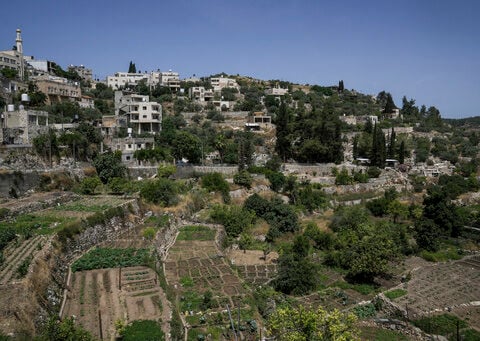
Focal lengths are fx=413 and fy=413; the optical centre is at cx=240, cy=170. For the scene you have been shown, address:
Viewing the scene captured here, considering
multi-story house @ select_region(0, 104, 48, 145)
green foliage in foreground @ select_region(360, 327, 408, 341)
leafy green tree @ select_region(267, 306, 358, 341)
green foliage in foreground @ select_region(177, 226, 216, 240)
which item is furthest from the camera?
multi-story house @ select_region(0, 104, 48, 145)

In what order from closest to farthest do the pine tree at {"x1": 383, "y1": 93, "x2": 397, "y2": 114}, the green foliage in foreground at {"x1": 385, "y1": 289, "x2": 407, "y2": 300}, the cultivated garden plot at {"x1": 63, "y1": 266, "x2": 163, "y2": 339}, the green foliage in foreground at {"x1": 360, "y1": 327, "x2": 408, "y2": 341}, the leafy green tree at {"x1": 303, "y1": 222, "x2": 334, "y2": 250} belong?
the cultivated garden plot at {"x1": 63, "y1": 266, "x2": 163, "y2": 339}, the green foliage in foreground at {"x1": 360, "y1": 327, "x2": 408, "y2": 341}, the green foliage in foreground at {"x1": 385, "y1": 289, "x2": 407, "y2": 300}, the leafy green tree at {"x1": 303, "y1": 222, "x2": 334, "y2": 250}, the pine tree at {"x1": 383, "y1": 93, "x2": 397, "y2": 114}

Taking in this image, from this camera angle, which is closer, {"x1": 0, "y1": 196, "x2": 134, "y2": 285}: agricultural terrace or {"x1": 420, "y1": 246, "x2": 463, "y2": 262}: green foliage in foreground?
{"x1": 0, "y1": 196, "x2": 134, "y2": 285}: agricultural terrace

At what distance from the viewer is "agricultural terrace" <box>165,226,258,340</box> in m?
17.4

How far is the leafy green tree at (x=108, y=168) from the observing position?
122 ft

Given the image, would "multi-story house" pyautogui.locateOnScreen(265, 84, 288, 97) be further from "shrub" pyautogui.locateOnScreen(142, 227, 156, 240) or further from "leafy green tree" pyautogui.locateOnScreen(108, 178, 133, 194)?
"shrub" pyautogui.locateOnScreen(142, 227, 156, 240)

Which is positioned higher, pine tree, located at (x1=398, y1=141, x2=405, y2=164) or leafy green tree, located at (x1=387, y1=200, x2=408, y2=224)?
pine tree, located at (x1=398, y1=141, x2=405, y2=164)

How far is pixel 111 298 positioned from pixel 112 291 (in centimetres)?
67

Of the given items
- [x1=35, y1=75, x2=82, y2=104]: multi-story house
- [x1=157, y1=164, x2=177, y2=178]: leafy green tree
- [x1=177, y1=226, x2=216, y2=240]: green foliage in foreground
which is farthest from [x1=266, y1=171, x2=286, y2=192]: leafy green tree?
[x1=35, y1=75, x2=82, y2=104]: multi-story house

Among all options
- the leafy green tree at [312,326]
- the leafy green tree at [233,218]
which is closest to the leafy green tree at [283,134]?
the leafy green tree at [233,218]

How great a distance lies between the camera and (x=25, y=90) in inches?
2045

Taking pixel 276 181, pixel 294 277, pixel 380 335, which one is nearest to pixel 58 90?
pixel 276 181

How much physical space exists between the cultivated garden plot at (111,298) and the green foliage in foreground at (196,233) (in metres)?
7.26

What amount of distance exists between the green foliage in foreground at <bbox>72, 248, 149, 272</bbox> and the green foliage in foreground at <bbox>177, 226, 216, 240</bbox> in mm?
5570

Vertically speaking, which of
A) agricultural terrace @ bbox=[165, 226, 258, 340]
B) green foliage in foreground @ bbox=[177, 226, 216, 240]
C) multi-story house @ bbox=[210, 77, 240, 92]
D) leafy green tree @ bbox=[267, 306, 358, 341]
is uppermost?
multi-story house @ bbox=[210, 77, 240, 92]
